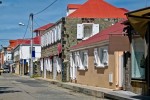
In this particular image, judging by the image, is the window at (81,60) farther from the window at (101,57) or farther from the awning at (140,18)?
the awning at (140,18)

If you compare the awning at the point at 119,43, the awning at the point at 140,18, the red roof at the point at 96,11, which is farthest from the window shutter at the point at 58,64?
the awning at the point at 140,18

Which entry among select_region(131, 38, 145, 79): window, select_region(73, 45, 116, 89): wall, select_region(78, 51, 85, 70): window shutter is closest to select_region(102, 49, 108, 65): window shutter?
select_region(73, 45, 116, 89): wall

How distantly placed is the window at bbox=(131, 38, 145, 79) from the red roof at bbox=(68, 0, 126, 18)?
20.7 meters

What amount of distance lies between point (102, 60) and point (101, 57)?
1.90 feet

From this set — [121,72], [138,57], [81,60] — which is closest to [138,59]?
[138,57]

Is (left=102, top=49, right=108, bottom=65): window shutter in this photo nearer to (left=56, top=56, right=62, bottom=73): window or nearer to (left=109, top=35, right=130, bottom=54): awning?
(left=109, top=35, right=130, bottom=54): awning

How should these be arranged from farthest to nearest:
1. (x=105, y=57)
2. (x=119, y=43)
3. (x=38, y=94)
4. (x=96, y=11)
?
(x=96, y=11) → (x=105, y=57) → (x=38, y=94) → (x=119, y=43)

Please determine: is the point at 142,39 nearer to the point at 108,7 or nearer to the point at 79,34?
the point at 79,34

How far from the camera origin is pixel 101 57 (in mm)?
28047

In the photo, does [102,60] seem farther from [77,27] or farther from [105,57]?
[77,27]

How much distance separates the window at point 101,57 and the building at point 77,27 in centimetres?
1183

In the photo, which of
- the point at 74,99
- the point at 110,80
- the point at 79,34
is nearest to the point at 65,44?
the point at 79,34

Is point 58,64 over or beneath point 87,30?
beneath

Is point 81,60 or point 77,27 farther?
point 77,27
